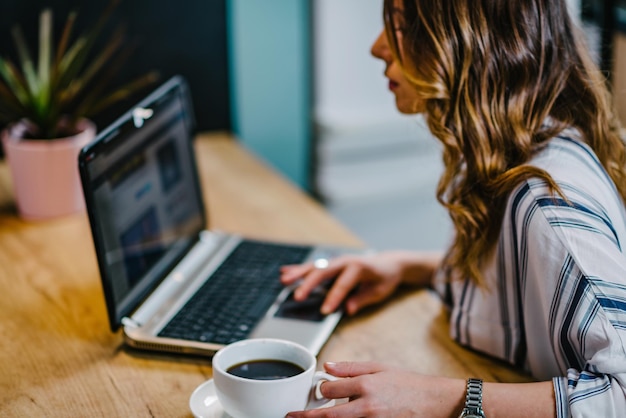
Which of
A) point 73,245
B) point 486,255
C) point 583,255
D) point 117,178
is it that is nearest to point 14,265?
point 73,245

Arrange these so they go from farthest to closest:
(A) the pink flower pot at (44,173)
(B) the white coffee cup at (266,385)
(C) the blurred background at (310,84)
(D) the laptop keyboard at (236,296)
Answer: (C) the blurred background at (310,84)
(A) the pink flower pot at (44,173)
(D) the laptop keyboard at (236,296)
(B) the white coffee cup at (266,385)

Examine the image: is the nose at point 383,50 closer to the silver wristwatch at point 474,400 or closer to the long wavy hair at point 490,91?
the long wavy hair at point 490,91

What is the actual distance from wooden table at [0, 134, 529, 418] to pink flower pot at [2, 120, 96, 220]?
0.03 metres

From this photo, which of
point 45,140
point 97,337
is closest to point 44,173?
point 45,140

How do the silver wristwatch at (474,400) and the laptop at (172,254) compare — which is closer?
the silver wristwatch at (474,400)

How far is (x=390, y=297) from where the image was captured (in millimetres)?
1240

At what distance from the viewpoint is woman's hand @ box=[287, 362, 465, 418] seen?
0.88 meters

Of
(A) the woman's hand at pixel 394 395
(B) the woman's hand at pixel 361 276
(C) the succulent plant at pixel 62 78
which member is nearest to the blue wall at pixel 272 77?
(C) the succulent plant at pixel 62 78

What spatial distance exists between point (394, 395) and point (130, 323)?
39cm

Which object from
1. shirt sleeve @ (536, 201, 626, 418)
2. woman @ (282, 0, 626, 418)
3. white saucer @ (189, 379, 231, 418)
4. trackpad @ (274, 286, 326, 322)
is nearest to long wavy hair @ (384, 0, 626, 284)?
woman @ (282, 0, 626, 418)

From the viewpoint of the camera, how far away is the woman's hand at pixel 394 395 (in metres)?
0.88

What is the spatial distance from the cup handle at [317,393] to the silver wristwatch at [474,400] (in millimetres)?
146

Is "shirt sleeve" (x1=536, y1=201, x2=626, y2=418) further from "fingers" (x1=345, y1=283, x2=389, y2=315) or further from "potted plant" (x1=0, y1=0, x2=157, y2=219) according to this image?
"potted plant" (x1=0, y1=0, x2=157, y2=219)

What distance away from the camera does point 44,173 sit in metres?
1.46
